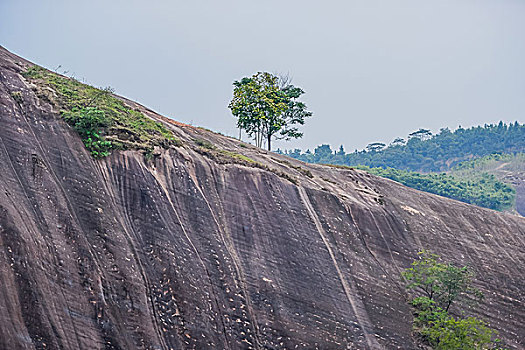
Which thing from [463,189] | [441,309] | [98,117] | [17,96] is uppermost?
[17,96]

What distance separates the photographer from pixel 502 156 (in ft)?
316

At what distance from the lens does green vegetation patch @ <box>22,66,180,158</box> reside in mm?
16156

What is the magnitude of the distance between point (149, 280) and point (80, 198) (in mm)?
3227

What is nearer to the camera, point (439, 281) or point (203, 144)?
point (439, 281)

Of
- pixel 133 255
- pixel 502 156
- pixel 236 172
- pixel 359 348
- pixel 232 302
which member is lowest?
pixel 359 348

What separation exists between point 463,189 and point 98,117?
67.6 m

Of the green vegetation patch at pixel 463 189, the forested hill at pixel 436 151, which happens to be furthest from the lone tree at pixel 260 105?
the forested hill at pixel 436 151

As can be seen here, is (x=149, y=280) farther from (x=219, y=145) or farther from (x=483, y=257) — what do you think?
(x=483, y=257)

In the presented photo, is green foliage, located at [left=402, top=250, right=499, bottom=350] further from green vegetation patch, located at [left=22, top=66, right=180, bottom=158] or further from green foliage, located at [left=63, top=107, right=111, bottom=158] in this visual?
green foliage, located at [left=63, top=107, right=111, bottom=158]

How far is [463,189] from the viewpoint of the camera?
7325 cm

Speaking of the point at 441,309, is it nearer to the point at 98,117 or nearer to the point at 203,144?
the point at 203,144

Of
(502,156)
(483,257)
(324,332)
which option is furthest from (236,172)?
(502,156)

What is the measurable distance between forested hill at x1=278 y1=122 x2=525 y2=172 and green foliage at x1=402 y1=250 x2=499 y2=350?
293ft

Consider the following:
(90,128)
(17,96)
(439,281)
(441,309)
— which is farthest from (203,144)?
(441,309)
